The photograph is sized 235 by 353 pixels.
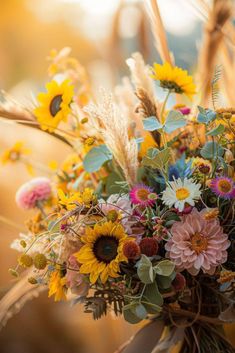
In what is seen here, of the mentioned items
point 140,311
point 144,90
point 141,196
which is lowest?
point 140,311

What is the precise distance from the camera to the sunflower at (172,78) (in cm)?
65

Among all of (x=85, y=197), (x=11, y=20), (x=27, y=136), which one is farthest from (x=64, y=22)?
(x=85, y=197)

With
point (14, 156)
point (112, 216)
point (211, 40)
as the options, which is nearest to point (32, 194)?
point (14, 156)

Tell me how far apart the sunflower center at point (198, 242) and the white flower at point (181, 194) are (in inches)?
1.8

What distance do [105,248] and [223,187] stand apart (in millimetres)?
151

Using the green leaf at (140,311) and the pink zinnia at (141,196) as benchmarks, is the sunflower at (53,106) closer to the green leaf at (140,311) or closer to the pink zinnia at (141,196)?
the pink zinnia at (141,196)

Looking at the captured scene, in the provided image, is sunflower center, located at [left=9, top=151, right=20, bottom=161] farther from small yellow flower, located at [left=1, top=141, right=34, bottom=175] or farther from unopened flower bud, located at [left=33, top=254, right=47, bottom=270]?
unopened flower bud, located at [left=33, top=254, right=47, bottom=270]

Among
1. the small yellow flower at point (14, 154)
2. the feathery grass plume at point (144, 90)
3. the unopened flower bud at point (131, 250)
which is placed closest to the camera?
the unopened flower bud at point (131, 250)

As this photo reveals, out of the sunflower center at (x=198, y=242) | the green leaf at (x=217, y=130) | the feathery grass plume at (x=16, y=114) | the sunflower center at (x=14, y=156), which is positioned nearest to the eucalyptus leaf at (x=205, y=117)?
the green leaf at (x=217, y=130)

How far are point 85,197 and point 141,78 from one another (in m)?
0.20

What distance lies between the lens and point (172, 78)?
65cm

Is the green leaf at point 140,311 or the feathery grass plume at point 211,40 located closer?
the green leaf at point 140,311

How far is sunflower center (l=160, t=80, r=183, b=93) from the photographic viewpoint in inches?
25.7

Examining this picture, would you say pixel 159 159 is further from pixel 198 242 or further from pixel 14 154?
pixel 14 154
